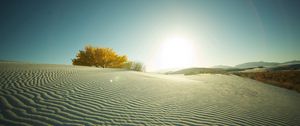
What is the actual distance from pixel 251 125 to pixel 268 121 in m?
0.84

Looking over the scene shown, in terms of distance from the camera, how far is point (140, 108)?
3.83 metres

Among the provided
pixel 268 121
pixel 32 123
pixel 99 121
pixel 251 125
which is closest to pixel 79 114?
pixel 99 121

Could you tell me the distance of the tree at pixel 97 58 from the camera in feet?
79.2

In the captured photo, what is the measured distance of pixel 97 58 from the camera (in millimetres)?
24281

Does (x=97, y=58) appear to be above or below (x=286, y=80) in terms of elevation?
above

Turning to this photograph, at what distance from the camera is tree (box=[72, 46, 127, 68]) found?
2415cm

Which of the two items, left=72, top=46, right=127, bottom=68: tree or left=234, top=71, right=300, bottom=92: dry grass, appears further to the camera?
left=72, top=46, right=127, bottom=68: tree

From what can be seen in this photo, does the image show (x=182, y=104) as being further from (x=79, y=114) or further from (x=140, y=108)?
(x=79, y=114)

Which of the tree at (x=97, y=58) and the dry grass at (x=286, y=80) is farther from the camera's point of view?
the tree at (x=97, y=58)

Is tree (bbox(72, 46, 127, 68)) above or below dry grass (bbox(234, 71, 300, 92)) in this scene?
above

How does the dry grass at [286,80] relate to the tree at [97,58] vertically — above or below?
below

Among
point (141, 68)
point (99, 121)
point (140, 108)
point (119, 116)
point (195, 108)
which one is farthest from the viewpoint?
point (141, 68)

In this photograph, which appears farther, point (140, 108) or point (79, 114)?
point (140, 108)

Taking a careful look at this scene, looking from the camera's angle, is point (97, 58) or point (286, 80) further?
point (97, 58)
